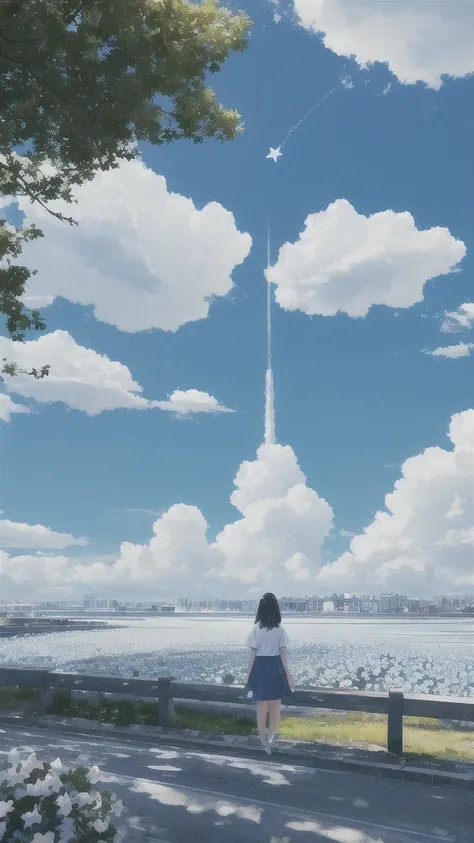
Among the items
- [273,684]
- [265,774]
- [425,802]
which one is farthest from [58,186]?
[425,802]

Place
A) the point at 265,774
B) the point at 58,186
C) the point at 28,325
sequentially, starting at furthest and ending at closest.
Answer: the point at 28,325
the point at 58,186
the point at 265,774

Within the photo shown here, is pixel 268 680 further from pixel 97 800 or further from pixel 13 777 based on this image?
pixel 13 777

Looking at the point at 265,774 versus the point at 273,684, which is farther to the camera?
the point at 273,684

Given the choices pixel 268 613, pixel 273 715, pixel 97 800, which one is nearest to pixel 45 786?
pixel 97 800

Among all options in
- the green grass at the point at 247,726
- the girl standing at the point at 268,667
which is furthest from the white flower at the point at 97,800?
the green grass at the point at 247,726

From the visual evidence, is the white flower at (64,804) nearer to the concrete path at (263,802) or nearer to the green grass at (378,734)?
the concrete path at (263,802)

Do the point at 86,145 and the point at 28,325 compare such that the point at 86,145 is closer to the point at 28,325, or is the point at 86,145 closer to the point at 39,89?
the point at 39,89
